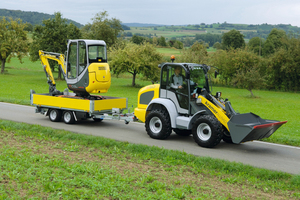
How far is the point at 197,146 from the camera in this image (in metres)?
10.8

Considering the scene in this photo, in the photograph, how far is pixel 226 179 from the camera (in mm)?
7609

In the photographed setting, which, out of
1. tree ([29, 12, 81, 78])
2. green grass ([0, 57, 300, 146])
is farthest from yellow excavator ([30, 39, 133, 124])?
tree ([29, 12, 81, 78])

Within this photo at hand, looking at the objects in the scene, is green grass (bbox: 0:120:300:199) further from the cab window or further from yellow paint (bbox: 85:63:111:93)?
the cab window

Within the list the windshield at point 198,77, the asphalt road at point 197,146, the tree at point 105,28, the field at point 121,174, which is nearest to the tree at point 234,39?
the tree at point 105,28

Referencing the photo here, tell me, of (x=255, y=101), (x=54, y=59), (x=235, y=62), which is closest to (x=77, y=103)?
(x=54, y=59)

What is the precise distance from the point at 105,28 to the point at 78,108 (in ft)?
176

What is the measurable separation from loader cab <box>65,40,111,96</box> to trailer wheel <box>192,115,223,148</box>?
504cm

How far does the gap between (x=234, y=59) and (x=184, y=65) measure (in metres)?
34.5

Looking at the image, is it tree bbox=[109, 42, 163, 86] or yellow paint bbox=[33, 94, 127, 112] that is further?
tree bbox=[109, 42, 163, 86]

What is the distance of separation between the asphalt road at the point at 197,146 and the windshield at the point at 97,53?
2709 mm

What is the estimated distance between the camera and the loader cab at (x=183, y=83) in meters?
11.1

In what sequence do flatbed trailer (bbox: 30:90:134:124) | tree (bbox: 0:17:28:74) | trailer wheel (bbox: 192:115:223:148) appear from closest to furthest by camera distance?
trailer wheel (bbox: 192:115:223:148) < flatbed trailer (bbox: 30:90:134:124) < tree (bbox: 0:17:28:74)

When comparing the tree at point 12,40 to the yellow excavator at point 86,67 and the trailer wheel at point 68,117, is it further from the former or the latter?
the trailer wheel at point 68,117

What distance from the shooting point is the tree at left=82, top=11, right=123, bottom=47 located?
2544 inches
